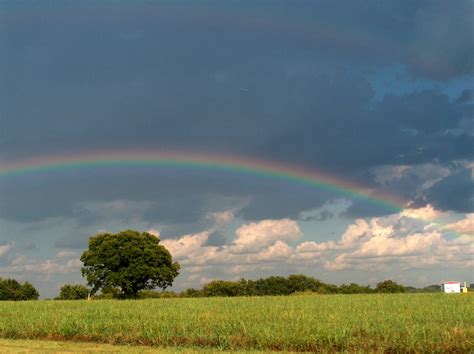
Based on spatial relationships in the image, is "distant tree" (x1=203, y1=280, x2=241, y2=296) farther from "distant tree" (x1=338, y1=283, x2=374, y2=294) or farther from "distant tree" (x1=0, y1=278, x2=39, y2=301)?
"distant tree" (x1=0, y1=278, x2=39, y2=301)


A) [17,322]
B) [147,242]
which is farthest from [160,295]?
[17,322]

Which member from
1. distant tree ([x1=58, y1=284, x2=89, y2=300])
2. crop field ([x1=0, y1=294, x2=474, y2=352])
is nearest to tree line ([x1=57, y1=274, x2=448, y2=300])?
distant tree ([x1=58, y1=284, x2=89, y2=300])

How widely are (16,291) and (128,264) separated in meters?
42.7

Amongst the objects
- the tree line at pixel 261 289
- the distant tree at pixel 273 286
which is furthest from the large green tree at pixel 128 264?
the distant tree at pixel 273 286

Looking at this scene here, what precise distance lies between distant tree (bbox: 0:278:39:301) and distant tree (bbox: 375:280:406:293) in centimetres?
6449

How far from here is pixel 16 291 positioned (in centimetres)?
10600

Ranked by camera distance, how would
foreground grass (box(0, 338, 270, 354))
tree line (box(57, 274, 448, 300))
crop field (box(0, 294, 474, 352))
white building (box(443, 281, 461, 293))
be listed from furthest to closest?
tree line (box(57, 274, 448, 300))
white building (box(443, 281, 461, 293))
foreground grass (box(0, 338, 270, 354))
crop field (box(0, 294, 474, 352))

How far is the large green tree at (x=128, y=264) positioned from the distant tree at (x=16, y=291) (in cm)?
3622

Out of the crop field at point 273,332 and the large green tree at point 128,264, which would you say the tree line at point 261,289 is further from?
the crop field at point 273,332

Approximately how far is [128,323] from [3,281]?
93.9 metres

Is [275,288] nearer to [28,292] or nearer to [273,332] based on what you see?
[28,292]

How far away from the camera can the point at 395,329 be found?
18.6 meters

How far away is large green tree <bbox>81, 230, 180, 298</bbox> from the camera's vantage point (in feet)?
241

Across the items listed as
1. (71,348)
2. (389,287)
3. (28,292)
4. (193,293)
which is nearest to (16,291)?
(28,292)
